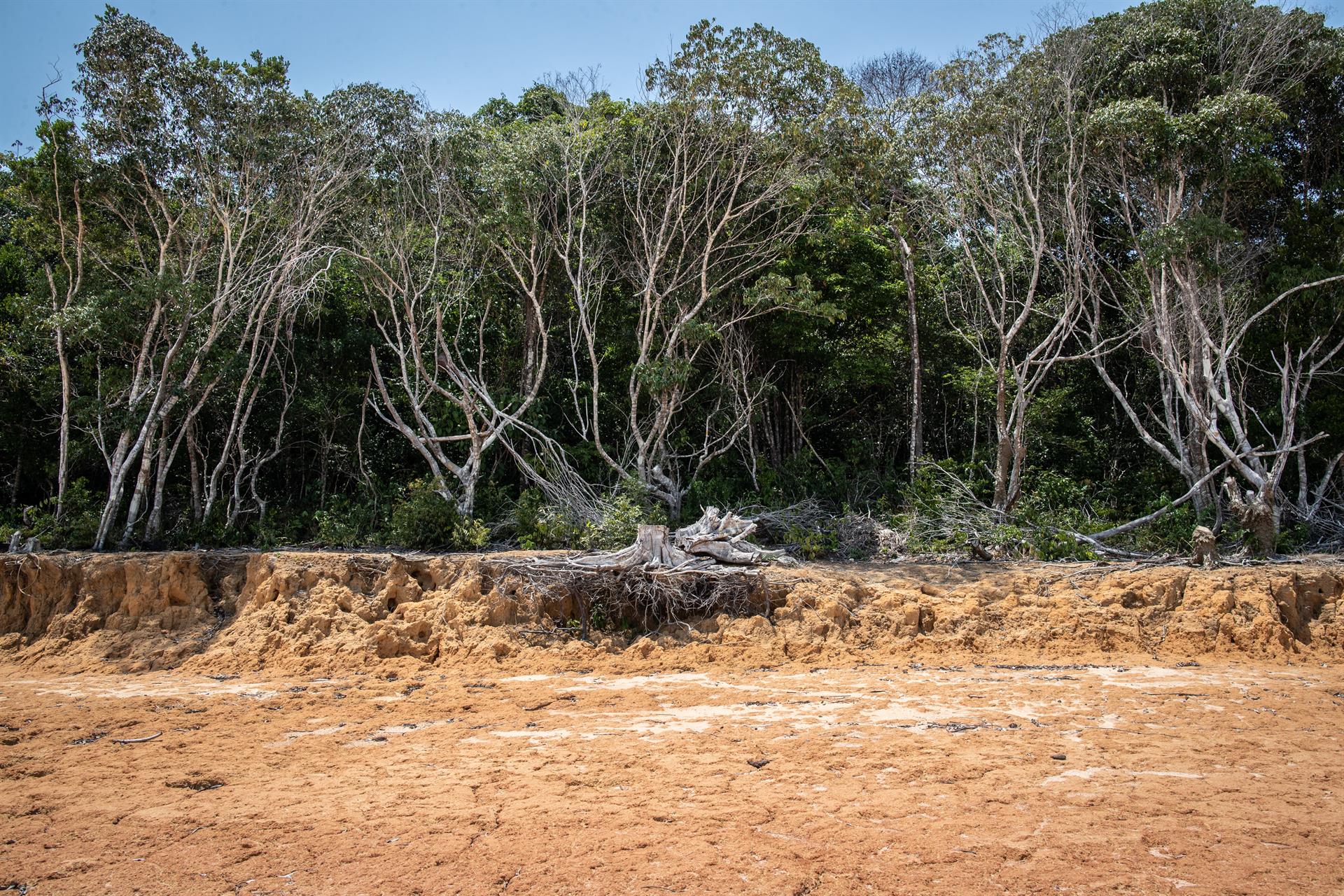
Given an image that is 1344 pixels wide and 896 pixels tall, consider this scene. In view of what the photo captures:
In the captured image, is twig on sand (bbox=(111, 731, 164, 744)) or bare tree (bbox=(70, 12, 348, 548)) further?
bare tree (bbox=(70, 12, 348, 548))

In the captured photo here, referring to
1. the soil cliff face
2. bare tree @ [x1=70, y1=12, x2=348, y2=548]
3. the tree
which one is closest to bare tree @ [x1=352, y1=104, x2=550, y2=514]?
bare tree @ [x1=70, y1=12, x2=348, y2=548]

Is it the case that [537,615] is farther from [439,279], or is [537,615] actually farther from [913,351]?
→ [913,351]

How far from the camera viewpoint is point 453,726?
7.05m

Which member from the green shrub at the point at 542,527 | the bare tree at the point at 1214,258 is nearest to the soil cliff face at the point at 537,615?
the green shrub at the point at 542,527

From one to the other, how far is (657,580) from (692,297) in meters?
7.13

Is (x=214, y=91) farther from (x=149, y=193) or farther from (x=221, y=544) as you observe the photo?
(x=221, y=544)

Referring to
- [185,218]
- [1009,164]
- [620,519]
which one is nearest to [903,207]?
[1009,164]

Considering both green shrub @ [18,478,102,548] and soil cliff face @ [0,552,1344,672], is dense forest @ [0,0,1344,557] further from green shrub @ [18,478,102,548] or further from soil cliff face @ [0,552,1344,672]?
soil cliff face @ [0,552,1344,672]

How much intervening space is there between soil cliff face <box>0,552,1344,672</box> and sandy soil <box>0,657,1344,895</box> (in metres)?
1.04

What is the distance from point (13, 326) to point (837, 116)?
46.2 feet

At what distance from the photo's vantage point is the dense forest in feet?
42.2

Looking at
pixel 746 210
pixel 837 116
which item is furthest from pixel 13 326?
pixel 837 116

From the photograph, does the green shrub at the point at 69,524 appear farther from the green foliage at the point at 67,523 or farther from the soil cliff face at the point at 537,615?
the soil cliff face at the point at 537,615

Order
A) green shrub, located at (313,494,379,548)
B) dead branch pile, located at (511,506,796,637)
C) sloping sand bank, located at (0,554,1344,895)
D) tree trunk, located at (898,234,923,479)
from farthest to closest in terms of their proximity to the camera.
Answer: tree trunk, located at (898,234,923,479) → green shrub, located at (313,494,379,548) → dead branch pile, located at (511,506,796,637) → sloping sand bank, located at (0,554,1344,895)
